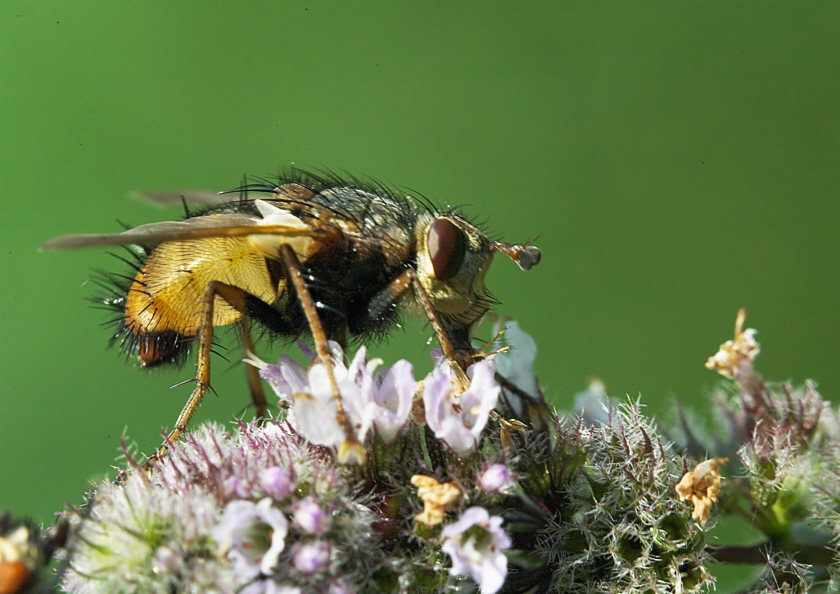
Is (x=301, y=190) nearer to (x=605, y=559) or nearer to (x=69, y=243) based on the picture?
(x=69, y=243)

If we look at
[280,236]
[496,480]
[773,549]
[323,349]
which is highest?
[280,236]

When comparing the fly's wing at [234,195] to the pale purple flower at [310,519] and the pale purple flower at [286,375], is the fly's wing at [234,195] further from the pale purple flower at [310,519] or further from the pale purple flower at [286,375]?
the pale purple flower at [310,519]

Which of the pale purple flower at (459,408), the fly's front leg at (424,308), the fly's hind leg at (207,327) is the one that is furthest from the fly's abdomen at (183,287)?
the pale purple flower at (459,408)

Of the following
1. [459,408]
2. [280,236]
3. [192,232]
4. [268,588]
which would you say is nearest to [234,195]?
[280,236]

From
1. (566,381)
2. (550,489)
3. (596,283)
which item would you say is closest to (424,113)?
(596,283)

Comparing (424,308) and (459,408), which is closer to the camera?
(459,408)

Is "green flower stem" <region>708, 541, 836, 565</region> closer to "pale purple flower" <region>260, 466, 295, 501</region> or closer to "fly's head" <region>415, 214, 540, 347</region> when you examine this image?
"fly's head" <region>415, 214, 540, 347</region>

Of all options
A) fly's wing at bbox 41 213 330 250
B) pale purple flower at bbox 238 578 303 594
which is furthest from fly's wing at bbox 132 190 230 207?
pale purple flower at bbox 238 578 303 594

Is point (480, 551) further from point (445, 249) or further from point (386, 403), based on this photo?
point (445, 249)
